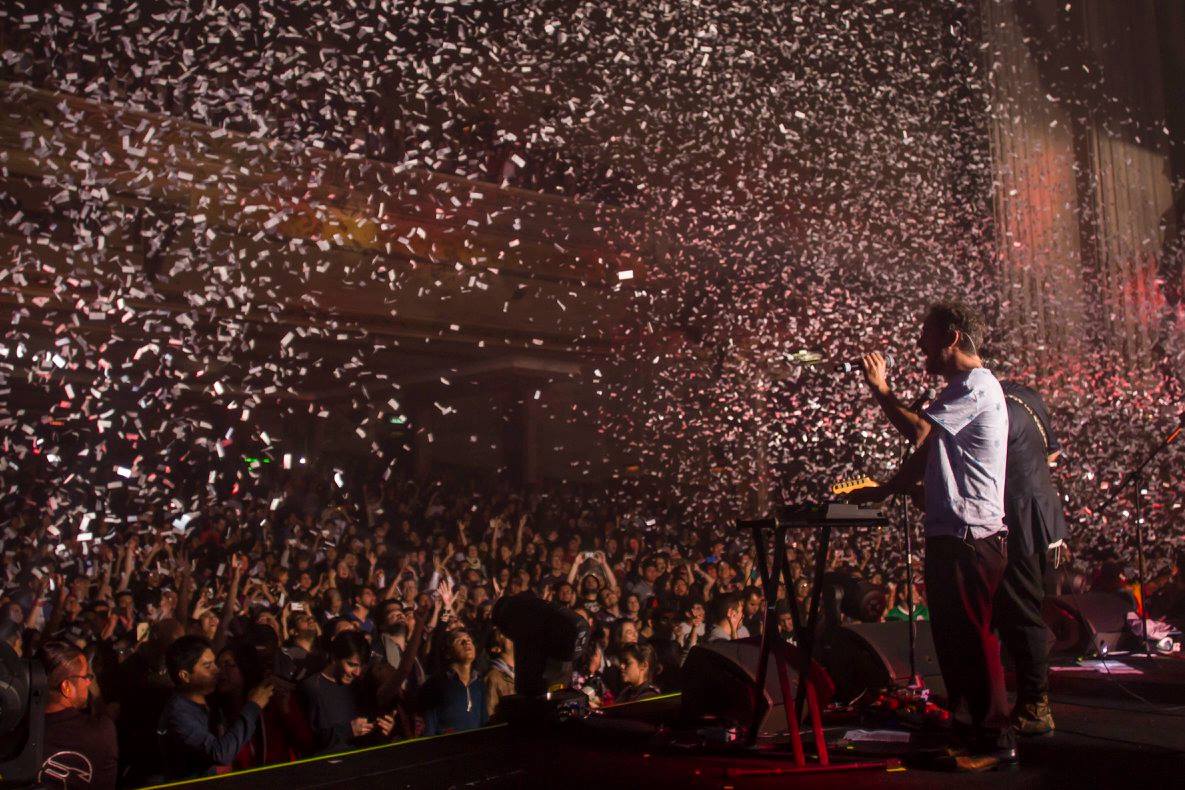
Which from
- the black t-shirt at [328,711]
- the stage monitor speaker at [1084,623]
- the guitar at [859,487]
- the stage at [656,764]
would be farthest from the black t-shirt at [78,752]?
the stage monitor speaker at [1084,623]

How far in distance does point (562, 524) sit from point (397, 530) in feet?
5.61

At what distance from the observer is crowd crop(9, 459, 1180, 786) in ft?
11.0

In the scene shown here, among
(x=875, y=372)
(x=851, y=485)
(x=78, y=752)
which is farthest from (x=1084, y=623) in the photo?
(x=78, y=752)

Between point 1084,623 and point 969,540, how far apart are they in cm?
273

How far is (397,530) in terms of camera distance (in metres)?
10.9

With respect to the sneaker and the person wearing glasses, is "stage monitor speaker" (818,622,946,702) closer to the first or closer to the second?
the sneaker

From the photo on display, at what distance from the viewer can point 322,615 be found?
5.97 metres

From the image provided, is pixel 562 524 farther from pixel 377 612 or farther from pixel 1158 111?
pixel 1158 111

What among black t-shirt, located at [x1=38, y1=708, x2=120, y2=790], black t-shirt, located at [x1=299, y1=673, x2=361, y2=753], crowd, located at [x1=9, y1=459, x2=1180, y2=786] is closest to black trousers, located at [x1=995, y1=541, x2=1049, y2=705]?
crowd, located at [x1=9, y1=459, x2=1180, y2=786]

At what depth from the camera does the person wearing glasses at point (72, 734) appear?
2824 mm

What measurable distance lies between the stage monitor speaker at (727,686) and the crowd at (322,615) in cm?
94

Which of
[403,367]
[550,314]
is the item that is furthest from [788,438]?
[403,367]

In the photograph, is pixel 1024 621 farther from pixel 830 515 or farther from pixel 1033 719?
pixel 830 515

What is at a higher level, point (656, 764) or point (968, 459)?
point (968, 459)
